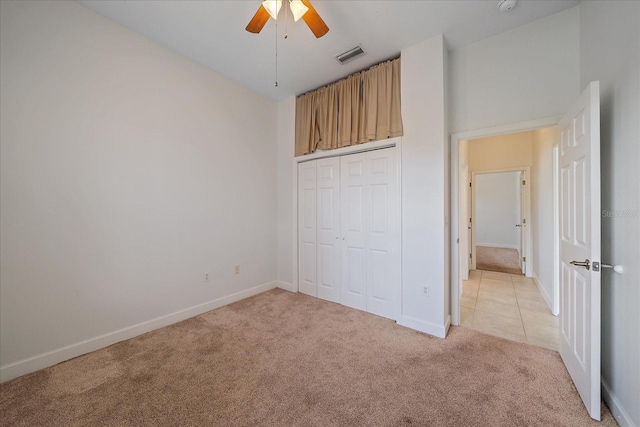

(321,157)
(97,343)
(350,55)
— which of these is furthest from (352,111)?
Answer: (97,343)

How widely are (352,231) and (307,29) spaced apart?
226 cm

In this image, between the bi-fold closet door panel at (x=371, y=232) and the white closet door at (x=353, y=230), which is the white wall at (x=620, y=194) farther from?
the white closet door at (x=353, y=230)

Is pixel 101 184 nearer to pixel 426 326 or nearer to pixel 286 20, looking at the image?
pixel 286 20

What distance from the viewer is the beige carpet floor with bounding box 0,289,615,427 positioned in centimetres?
145

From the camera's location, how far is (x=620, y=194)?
4.83 feet

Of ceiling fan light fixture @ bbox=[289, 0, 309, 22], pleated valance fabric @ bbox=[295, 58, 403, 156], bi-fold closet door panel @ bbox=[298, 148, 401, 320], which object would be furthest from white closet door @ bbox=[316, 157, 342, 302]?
ceiling fan light fixture @ bbox=[289, 0, 309, 22]

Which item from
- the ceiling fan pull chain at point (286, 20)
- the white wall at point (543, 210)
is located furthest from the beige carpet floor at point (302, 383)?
the ceiling fan pull chain at point (286, 20)

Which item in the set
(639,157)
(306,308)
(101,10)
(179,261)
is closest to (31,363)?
(179,261)

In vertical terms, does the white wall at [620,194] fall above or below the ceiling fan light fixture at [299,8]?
below

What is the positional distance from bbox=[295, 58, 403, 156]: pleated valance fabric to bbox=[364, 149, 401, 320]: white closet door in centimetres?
32

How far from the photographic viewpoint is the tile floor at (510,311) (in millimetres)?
2418

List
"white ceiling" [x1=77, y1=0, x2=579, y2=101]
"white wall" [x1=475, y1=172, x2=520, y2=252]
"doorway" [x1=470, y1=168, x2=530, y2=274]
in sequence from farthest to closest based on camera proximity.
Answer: "white wall" [x1=475, y1=172, x2=520, y2=252] < "doorway" [x1=470, y1=168, x2=530, y2=274] < "white ceiling" [x1=77, y1=0, x2=579, y2=101]

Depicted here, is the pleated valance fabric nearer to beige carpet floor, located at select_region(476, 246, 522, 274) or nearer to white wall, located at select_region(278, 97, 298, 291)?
white wall, located at select_region(278, 97, 298, 291)

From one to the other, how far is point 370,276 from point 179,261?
2283 mm
